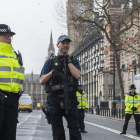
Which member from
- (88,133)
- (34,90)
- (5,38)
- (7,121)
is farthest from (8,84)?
(34,90)

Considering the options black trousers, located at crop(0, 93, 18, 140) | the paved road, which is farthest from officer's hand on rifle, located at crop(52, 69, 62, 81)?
the paved road

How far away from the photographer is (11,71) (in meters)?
5.57

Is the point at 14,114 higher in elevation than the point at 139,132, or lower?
higher

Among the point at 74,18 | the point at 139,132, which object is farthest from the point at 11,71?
the point at 74,18

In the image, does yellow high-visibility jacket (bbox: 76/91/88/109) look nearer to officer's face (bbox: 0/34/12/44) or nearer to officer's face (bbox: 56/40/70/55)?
officer's face (bbox: 56/40/70/55)

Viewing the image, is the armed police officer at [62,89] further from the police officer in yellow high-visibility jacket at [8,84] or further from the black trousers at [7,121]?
the black trousers at [7,121]

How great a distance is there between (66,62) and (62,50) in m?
0.20

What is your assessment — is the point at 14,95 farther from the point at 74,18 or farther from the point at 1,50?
the point at 74,18

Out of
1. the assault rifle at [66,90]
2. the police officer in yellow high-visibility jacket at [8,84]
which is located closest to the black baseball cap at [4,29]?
the police officer in yellow high-visibility jacket at [8,84]

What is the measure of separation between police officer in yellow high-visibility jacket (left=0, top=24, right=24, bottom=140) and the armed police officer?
0.75 m

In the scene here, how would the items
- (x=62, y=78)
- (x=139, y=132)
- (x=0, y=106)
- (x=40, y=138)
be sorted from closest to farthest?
1. (x=0, y=106)
2. (x=62, y=78)
3. (x=40, y=138)
4. (x=139, y=132)

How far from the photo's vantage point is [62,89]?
6.32 meters

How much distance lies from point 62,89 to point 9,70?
1.05m

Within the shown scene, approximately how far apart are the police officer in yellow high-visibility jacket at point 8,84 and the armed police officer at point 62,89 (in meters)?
0.75
